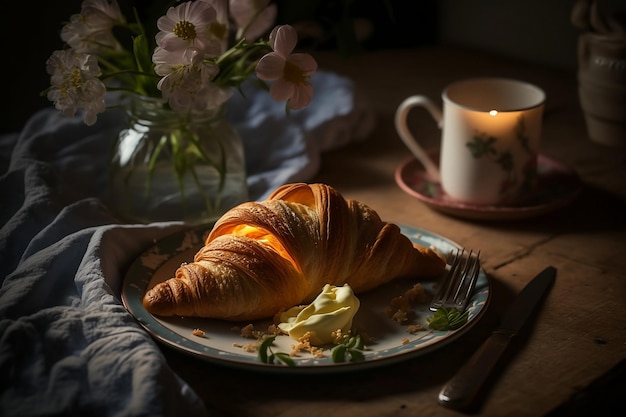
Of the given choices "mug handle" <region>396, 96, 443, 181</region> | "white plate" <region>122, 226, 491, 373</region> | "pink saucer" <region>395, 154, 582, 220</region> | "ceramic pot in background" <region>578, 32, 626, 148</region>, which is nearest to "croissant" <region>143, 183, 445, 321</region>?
"white plate" <region>122, 226, 491, 373</region>

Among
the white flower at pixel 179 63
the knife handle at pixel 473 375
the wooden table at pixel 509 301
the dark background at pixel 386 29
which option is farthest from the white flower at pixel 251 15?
the knife handle at pixel 473 375

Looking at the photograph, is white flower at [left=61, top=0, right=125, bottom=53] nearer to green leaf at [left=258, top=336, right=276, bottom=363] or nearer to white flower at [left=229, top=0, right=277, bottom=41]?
white flower at [left=229, top=0, right=277, bottom=41]

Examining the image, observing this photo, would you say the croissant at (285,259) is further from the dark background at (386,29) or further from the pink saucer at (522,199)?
the dark background at (386,29)

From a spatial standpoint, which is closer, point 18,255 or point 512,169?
point 18,255

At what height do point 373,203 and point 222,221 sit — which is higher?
point 222,221

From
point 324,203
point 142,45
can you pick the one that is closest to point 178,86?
point 142,45

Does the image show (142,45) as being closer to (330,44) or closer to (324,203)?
(324,203)

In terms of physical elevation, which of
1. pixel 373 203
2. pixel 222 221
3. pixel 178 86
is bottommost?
pixel 373 203
